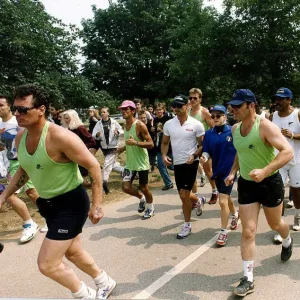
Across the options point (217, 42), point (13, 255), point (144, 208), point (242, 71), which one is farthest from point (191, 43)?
point (13, 255)

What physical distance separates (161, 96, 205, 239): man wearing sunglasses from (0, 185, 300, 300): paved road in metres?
0.52

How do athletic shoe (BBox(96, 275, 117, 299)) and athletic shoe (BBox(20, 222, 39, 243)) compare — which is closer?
athletic shoe (BBox(96, 275, 117, 299))

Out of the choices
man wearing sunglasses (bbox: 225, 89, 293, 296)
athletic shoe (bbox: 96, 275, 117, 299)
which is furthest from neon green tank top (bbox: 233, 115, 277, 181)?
athletic shoe (bbox: 96, 275, 117, 299)

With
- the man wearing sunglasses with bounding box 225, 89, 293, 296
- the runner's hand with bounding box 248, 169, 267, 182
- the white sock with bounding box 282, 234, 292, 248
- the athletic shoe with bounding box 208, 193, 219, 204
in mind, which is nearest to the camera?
the runner's hand with bounding box 248, 169, 267, 182

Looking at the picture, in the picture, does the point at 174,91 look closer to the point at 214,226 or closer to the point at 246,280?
the point at 214,226

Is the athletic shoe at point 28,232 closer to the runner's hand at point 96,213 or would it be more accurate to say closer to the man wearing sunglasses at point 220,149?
the runner's hand at point 96,213

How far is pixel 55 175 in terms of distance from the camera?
3055 mm

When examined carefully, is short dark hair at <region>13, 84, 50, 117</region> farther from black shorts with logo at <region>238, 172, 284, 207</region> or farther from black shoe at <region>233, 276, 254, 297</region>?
black shoe at <region>233, 276, 254, 297</region>

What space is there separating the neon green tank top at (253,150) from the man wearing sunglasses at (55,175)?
1.51 metres

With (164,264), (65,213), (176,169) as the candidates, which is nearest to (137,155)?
(176,169)

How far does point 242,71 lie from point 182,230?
69.3 ft

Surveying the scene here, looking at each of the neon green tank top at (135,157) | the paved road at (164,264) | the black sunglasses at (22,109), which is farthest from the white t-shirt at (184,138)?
the black sunglasses at (22,109)

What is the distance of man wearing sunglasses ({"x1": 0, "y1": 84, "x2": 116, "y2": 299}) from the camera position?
2.97 metres

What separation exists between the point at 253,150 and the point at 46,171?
6.55 feet
